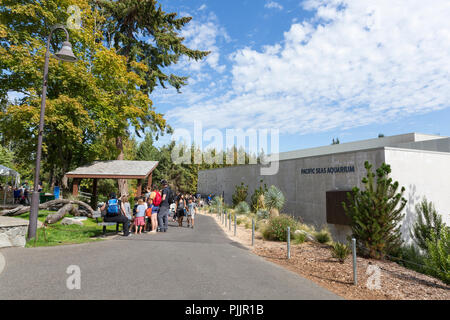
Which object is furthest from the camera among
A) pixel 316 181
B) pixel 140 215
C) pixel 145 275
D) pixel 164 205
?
pixel 316 181

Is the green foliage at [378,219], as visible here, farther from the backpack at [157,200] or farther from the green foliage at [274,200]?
the green foliage at [274,200]

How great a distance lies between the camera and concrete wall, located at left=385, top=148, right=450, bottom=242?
13280 mm

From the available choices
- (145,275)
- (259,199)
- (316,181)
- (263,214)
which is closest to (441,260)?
(145,275)

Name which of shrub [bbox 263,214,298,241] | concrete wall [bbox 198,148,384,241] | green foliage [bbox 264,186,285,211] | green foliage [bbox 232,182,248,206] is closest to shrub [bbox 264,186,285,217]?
green foliage [bbox 264,186,285,211]

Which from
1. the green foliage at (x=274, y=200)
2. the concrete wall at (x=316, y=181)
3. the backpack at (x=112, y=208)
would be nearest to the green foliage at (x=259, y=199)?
the concrete wall at (x=316, y=181)

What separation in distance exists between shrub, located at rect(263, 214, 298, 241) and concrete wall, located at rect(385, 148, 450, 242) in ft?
16.9

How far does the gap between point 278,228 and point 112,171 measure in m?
11.7

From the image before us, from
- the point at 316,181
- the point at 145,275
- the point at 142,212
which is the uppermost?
the point at 316,181

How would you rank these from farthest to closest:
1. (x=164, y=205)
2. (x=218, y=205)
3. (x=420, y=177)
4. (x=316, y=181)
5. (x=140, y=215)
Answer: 1. (x=218, y=205)
2. (x=316, y=181)
3. (x=420, y=177)
4. (x=164, y=205)
5. (x=140, y=215)

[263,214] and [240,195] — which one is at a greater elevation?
[240,195]

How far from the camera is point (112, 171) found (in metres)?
18.6

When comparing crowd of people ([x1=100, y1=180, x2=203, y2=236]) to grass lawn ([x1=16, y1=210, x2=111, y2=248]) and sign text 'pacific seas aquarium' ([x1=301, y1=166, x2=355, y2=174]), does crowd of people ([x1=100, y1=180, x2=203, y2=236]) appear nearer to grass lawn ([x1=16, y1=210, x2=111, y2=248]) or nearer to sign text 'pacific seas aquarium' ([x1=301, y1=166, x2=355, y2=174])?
grass lawn ([x1=16, y1=210, x2=111, y2=248])

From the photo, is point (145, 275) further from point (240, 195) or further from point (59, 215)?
point (240, 195)

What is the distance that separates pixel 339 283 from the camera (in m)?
6.00
